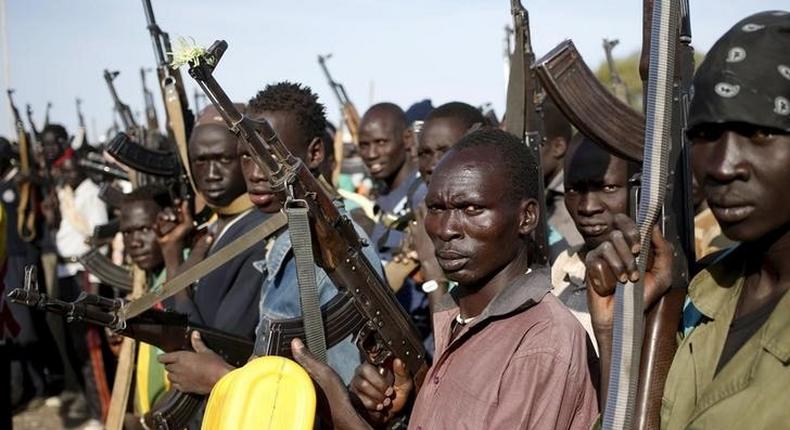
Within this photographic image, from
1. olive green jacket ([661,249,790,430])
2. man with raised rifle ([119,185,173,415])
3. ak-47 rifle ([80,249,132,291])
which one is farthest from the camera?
ak-47 rifle ([80,249,132,291])

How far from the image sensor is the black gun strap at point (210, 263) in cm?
318

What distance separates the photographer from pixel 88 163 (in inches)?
391

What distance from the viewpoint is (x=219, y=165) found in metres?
4.05

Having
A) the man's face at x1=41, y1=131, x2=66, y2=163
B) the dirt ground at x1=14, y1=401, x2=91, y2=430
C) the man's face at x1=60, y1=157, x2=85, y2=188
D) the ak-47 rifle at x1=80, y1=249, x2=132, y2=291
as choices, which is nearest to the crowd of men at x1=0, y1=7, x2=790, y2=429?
the ak-47 rifle at x1=80, y1=249, x2=132, y2=291

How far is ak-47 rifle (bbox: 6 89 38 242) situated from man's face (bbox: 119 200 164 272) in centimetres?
388

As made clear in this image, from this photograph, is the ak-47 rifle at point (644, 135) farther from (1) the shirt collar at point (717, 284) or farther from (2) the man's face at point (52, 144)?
(2) the man's face at point (52, 144)

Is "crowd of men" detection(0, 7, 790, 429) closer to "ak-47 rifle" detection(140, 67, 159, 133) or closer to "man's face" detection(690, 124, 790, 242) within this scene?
"man's face" detection(690, 124, 790, 242)

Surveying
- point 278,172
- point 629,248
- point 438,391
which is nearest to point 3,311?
point 278,172

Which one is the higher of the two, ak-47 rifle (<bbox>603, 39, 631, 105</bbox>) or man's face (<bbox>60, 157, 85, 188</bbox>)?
ak-47 rifle (<bbox>603, 39, 631, 105</bbox>)

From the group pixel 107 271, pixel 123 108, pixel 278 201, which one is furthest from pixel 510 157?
pixel 123 108

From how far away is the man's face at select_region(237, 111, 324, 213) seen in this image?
11.3 ft

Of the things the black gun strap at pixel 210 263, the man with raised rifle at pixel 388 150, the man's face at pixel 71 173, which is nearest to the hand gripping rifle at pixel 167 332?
the black gun strap at pixel 210 263

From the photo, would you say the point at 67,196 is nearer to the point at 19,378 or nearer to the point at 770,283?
the point at 19,378

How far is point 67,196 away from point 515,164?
7.38 metres
